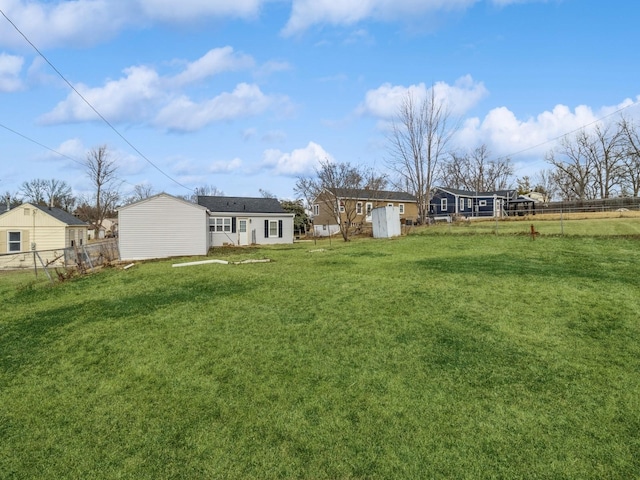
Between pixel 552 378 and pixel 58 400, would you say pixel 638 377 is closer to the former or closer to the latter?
pixel 552 378

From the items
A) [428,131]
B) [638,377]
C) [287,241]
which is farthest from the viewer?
[428,131]

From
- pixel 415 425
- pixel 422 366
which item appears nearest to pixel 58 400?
pixel 415 425

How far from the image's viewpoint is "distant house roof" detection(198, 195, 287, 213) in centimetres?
2944

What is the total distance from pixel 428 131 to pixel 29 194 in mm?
61035

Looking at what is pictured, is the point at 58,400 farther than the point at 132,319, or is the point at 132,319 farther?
the point at 132,319

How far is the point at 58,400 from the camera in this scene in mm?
4781

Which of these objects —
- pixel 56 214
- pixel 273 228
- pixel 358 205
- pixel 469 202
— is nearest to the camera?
pixel 56 214

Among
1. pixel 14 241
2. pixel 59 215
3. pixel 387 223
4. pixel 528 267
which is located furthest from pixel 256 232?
pixel 528 267

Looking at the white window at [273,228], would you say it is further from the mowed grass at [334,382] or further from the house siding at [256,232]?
the mowed grass at [334,382]

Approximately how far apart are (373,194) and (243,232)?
16.4 metres

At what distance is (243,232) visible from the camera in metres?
28.9

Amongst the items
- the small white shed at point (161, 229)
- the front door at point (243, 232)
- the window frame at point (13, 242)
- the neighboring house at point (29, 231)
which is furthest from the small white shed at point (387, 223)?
the window frame at point (13, 242)

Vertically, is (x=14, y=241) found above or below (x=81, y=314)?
above

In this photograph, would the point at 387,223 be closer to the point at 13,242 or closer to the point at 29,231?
the point at 29,231
